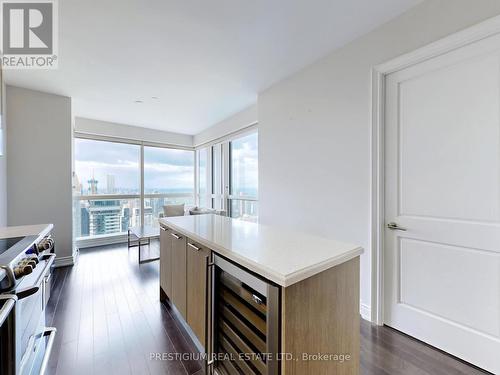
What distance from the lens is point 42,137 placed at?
3.20 m

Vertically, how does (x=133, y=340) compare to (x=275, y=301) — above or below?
below

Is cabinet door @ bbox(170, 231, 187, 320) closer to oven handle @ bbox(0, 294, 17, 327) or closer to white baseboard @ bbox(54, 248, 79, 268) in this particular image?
oven handle @ bbox(0, 294, 17, 327)

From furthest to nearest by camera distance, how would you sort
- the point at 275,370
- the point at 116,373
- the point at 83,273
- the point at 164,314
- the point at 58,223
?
the point at 58,223
the point at 83,273
the point at 164,314
the point at 116,373
the point at 275,370

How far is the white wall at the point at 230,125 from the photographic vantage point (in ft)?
12.6

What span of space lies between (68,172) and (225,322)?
3546mm

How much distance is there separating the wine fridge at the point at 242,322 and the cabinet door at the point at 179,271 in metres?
0.49

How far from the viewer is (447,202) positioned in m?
1.60

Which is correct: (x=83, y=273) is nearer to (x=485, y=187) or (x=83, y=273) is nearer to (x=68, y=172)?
(x=68, y=172)

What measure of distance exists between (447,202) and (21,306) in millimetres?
2587

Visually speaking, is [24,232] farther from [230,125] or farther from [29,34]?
[230,125]

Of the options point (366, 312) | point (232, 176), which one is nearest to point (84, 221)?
point (232, 176)

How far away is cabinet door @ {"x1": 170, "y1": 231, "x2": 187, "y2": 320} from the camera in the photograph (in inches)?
66.6

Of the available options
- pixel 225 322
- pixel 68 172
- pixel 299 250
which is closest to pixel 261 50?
pixel 299 250

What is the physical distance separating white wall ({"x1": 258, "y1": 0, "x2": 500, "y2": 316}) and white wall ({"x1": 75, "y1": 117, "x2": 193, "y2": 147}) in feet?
11.3
